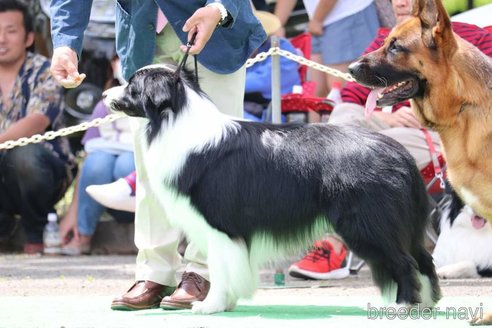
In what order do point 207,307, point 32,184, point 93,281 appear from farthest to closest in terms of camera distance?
point 32,184 → point 93,281 → point 207,307

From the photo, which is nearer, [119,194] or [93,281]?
[93,281]

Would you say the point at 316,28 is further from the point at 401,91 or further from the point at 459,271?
the point at 401,91

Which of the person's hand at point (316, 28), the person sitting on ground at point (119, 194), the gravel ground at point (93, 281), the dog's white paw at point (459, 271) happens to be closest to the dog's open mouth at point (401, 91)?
the gravel ground at point (93, 281)

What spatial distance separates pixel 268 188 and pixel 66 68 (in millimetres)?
1261

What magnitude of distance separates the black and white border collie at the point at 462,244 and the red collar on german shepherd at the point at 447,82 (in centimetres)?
244

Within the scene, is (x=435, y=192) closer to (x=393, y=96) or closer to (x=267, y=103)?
(x=267, y=103)

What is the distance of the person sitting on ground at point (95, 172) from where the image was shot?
30.9 ft

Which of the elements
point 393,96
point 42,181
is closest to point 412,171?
point 393,96

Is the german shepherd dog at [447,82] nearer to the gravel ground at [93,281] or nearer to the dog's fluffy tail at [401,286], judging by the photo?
the dog's fluffy tail at [401,286]

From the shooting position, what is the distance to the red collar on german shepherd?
5.01 metres

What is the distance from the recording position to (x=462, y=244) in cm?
759

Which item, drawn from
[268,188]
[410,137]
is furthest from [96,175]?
[268,188]

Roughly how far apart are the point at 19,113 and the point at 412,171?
5423 millimetres

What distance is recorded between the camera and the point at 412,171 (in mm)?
5137
